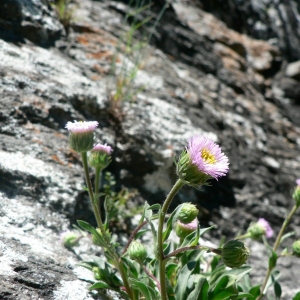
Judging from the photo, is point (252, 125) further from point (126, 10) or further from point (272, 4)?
point (272, 4)

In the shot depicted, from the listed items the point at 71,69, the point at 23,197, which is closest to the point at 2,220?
the point at 23,197

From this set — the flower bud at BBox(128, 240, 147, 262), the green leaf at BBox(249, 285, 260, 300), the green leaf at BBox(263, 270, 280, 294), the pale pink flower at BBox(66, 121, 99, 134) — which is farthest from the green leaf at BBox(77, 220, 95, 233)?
the green leaf at BBox(263, 270, 280, 294)

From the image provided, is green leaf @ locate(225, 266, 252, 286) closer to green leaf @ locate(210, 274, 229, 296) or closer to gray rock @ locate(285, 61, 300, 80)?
green leaf @ locate(210, 274, 229, 296)

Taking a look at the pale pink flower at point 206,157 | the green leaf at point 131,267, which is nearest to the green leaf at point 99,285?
the green leaf at point 131,267

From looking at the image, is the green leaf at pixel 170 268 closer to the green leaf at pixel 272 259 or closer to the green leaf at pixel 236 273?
the green leaf at pixel 236 273

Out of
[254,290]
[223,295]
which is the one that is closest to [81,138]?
[223,295]

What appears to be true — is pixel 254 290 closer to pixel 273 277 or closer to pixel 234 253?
pixel 273 277
